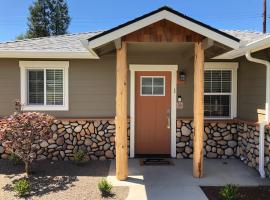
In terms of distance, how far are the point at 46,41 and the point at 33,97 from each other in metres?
1.79

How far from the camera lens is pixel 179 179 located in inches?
235

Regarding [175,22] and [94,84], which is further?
[94,84]

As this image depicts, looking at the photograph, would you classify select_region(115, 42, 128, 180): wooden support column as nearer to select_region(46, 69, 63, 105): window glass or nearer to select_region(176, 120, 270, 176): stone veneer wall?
select_region(176, 120, 270, 176): stone veneer wall

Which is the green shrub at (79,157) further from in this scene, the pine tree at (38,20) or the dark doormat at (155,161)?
the pine tree at (38,20)

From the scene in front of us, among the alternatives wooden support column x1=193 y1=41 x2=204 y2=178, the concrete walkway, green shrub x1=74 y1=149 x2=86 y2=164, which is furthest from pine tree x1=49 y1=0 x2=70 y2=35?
wooden support column x1=193 y1=41 x2=204 y2=178

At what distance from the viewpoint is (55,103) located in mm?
7734

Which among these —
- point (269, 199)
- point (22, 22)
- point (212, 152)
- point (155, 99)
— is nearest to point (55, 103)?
point (155, 99)

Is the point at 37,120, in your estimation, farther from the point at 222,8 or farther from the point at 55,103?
the point at 222,8

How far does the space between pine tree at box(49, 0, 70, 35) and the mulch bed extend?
22649 mm

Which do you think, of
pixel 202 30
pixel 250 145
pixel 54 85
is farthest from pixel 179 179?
pixel 54 85

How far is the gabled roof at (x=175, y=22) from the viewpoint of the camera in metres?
5.35

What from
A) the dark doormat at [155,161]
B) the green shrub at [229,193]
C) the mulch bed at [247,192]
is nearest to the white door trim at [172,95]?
the dark doormat at [155,161]

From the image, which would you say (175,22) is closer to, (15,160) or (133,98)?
(133,98)

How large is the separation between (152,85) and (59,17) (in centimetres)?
2040
